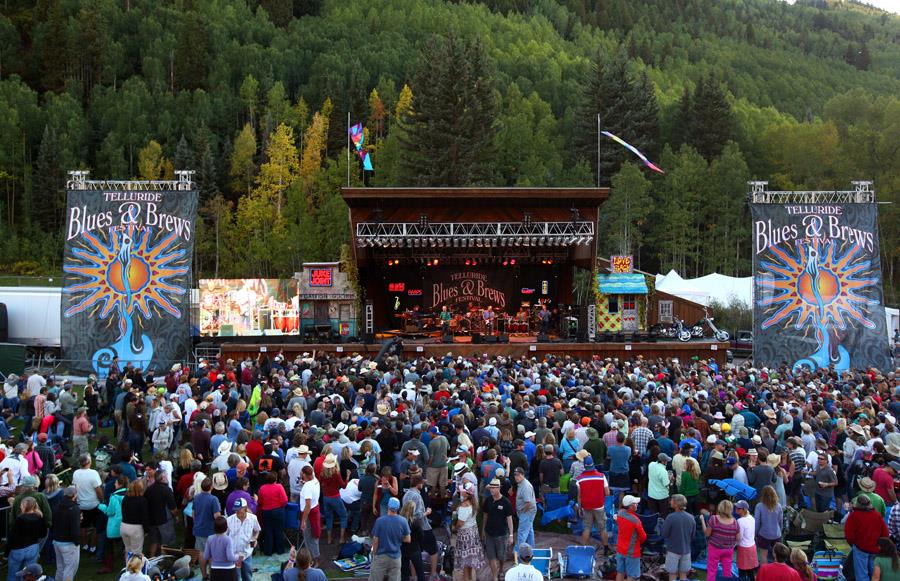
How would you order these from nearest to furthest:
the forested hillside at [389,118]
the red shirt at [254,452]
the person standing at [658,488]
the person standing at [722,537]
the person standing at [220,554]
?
the person standing at [220,554] < the person standing at [722,537] < the person standing at [658,488] < the red shirt at [254,452] < the forested hillside at [389,118]

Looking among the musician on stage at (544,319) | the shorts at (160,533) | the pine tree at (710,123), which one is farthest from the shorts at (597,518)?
the pine tree at (710,123)

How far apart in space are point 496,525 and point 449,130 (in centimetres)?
3989

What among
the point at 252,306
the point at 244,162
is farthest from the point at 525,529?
the point at 244,162

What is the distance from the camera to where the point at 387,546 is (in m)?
7.76

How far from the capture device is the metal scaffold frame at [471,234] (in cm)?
2589

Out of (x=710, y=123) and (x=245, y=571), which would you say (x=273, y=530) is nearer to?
(x=245, y=571)

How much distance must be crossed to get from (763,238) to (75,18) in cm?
7600

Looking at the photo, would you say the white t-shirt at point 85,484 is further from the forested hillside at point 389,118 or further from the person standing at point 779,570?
the forested hillside at point 389,118

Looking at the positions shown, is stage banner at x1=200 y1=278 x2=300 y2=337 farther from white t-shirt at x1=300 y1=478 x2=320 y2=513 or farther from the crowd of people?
white t-shirt at x1=300 y1=478 x2=320 y2=513

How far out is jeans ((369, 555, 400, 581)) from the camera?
25.5 feet

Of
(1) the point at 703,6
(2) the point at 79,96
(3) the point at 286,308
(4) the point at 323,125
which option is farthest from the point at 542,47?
(3) the point at 286,308

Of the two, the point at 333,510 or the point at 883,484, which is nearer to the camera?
the point at 883,484

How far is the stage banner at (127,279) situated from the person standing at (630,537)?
17.4 m

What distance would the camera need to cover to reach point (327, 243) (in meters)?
46.4
